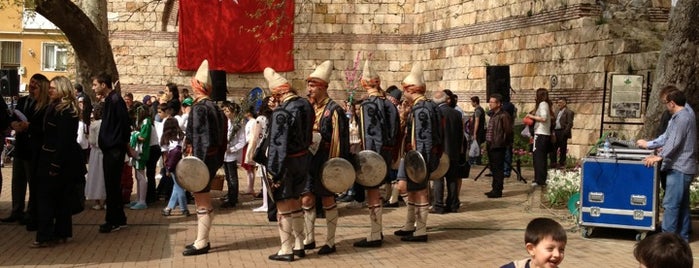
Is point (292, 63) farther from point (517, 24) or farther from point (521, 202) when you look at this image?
point (521, 202)

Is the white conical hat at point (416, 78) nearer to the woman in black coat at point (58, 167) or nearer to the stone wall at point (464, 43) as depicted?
the woman in black coat at point (58, 167)

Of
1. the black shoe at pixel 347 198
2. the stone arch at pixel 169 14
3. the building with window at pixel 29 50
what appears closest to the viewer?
the black shoe at pixel 347 198

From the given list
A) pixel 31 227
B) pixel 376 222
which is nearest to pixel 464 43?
pixel 376 222

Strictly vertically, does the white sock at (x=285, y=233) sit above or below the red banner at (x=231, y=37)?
below

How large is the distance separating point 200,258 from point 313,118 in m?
1.74

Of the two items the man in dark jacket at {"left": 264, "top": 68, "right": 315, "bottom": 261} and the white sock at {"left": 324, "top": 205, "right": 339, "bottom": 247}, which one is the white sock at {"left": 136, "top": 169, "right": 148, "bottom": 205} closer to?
the white sock at {"left": 324, "top": 205, "right": 339, "bottom": 247}

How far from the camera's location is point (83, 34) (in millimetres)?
18250

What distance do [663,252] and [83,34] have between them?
1578 centimetres

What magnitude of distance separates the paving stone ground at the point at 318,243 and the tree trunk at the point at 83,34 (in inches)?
199

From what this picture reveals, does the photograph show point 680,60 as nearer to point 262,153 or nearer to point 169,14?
point 262,153

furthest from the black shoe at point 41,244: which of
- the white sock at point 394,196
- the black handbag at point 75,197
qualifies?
the white sock at point 394,196

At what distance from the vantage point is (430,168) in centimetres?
1057

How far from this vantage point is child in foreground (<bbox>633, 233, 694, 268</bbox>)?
4.00 meters

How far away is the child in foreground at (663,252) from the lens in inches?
157
